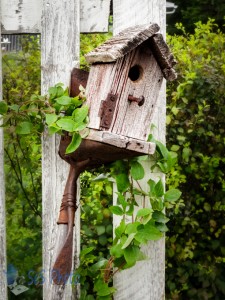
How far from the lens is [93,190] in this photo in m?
2.73

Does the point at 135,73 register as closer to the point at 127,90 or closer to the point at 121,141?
the point at 127,90

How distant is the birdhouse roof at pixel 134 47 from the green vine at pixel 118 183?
156 millimetres

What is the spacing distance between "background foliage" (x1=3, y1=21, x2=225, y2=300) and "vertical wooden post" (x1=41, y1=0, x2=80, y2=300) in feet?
2.86

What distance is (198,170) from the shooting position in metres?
3.21

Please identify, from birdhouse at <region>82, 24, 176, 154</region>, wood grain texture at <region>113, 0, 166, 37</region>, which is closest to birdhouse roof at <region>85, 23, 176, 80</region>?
birdhouse at <region>82, 24, 176, 154</region>

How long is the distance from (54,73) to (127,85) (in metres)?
0.28

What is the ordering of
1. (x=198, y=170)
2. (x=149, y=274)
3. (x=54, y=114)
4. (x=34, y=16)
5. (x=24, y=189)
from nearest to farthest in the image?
(x=54, y=114)
(x=34, y=16)
(x=149, y=274)
(x=24, y=189)
(x=198, y=170)

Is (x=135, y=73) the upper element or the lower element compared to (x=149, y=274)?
upper

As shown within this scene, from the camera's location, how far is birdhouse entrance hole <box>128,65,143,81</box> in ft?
5.82

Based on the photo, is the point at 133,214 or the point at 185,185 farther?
the point at 185,185

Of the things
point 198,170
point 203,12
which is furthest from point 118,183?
point 203,12

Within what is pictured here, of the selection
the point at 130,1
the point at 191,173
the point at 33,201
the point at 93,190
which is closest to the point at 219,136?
the point at 191,173

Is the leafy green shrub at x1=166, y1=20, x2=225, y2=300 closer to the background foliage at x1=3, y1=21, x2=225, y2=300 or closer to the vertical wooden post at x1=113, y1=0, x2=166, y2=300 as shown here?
the background foliage at x1=3, y1=21, x2=225, y2=300

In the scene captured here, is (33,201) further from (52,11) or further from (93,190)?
(52,11)
